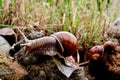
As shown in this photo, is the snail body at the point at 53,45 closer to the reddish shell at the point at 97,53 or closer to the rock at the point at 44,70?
the rock at the point at 44,70

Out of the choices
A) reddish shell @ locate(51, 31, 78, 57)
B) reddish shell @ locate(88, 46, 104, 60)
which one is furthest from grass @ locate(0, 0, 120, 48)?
reddish shell @ locate(51, 31, 78, 57)

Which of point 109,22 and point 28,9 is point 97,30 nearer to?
point 109,22


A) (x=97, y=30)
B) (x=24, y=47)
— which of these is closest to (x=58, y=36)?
(x=24, y=47)

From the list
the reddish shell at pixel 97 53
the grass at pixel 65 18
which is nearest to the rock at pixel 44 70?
the reddish shell at pixel 97 53

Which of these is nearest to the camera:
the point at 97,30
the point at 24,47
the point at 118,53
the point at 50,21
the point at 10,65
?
the point at 10,65

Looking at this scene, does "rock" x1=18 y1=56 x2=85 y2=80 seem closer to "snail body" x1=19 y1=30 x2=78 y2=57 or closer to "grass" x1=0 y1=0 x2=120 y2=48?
"snail body" x1=19 y1=30 x2=78 y2=57

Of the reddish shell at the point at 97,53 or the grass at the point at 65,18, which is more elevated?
the grass at the point at 65,18

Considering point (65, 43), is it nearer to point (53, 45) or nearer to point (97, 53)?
point (53, 45)
